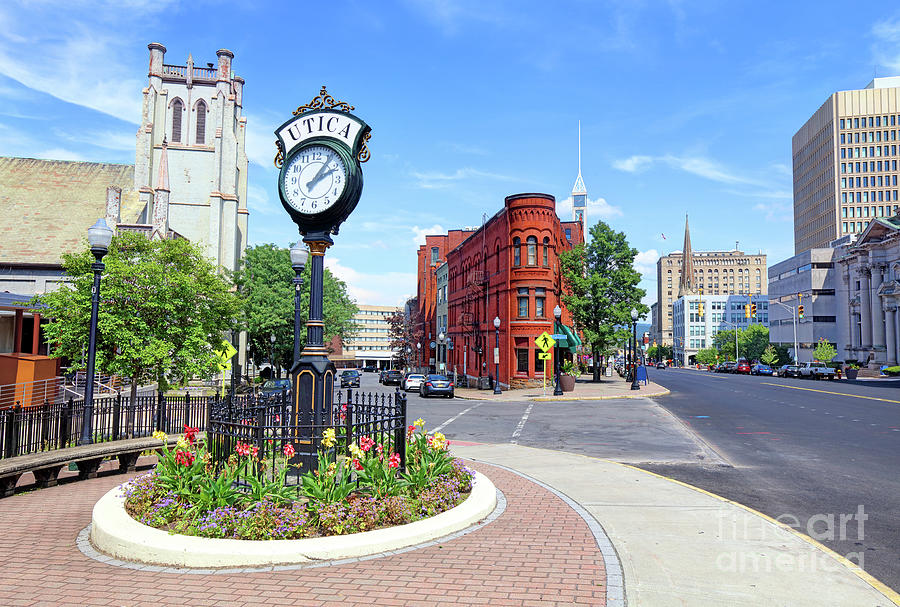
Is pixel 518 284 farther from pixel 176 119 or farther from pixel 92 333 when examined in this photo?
pixel 176 119

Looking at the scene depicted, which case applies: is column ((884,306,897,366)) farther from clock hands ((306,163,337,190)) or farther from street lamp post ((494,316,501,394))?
clock hands ((306,163,337,190))

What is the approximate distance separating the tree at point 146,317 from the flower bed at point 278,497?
11.4 meters

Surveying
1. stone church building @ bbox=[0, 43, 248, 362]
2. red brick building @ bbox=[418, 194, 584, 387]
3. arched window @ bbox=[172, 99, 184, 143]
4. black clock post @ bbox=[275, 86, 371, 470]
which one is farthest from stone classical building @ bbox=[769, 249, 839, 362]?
black clock post @ bbox=[275, 86, 371, 470]

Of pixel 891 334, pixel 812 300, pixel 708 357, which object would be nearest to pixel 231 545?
pixel 891 334

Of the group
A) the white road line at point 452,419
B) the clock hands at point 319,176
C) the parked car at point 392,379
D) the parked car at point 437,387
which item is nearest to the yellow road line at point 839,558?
the clock hands at point 319,176

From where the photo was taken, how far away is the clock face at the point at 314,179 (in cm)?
943

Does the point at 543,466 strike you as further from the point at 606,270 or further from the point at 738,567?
the point at 606,270

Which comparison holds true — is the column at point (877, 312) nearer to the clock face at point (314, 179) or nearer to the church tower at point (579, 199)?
the church tower at point (579, 199)

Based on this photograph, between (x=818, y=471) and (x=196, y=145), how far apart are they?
180 feet

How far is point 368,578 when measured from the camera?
5742 mm

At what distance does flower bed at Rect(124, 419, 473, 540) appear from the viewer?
6562mm

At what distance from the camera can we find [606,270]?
44.3 meters

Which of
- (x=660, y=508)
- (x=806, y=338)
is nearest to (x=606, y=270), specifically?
(x=660, y=508)

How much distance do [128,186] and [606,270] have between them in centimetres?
4389
